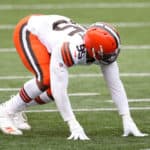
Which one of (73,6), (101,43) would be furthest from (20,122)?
(73,6)

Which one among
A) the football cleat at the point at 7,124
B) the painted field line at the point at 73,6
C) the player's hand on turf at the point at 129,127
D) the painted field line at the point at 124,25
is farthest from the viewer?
the painted field line at the point at 73,6

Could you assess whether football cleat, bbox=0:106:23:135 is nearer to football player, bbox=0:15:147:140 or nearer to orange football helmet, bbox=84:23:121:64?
football player, bbox=0:15:147:140

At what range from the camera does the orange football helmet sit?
680cm

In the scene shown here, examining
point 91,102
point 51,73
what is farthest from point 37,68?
point 91,102

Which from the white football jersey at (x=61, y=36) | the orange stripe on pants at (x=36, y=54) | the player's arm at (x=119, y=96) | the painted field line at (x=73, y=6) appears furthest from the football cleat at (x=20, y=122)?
the painted field line at (x=73, y=6)

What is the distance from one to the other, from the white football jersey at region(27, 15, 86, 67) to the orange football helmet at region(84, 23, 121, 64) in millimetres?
76

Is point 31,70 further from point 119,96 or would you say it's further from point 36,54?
point 119,96

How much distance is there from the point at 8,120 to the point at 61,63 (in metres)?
0.95

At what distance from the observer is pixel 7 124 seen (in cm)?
746

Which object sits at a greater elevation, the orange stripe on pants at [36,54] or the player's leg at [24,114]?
the orange stripe on pants at [36,54]

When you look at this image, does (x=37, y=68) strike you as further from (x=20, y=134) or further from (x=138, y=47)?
(x=138, y=47)

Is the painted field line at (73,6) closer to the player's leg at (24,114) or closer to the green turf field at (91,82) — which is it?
the green turf field at (91,82)

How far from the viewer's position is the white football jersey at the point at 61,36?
6828mm

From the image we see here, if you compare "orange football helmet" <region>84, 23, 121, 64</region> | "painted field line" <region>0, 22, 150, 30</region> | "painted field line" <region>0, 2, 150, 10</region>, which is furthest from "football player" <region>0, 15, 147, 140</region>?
"painted field line" <region>0, 2, 150, 10</region>
